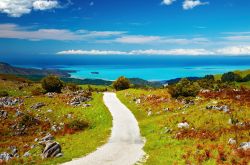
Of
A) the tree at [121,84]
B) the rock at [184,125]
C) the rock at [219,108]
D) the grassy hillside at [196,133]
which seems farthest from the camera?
the tree at [121,84]

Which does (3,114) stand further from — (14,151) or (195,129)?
(195,129)

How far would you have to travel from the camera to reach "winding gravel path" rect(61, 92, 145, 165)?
23.3 meters

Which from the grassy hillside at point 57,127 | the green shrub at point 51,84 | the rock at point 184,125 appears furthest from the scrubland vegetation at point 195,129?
the green shrub at point 51,84

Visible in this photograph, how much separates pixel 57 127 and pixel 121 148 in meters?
15.0

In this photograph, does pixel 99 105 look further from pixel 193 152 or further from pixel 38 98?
pixel 193 152

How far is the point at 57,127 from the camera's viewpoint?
4069 cm

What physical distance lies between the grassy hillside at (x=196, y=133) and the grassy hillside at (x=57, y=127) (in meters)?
4.80

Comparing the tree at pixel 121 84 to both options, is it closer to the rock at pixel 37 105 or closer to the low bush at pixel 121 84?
the low bush at pixel 121 84

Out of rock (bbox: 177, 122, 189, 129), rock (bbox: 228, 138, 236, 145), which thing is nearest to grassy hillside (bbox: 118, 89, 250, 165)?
rock (bbox: 228, 138, 236, 145)

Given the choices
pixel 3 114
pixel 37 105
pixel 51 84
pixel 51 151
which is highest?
pixel 51 84

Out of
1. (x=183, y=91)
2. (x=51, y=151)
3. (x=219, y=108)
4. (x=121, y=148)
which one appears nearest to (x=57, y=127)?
(x=121, y=148)

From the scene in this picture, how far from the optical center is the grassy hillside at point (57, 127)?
1090 inches

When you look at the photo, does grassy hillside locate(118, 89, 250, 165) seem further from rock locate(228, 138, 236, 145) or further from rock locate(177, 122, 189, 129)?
rock locate(177, 122, 189, 129)

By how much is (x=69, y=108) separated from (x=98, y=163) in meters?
28.8
